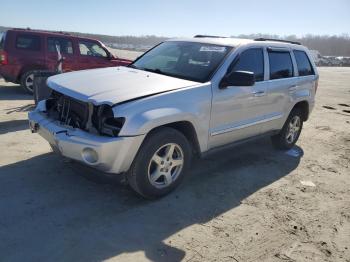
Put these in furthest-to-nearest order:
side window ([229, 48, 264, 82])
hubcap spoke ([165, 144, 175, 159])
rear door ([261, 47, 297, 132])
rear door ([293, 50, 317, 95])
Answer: rear door ([293, 50, 317, 95]) < rear door ([261, 47, 297, 132]) < side window ([229, 48, 264, 82]) < hubcap spoke ([165, 144, 175, 159])

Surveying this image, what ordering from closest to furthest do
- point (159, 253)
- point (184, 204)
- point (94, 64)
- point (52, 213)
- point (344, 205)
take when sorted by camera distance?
point (159, 253) < point (52, 213) < point (184, 204) < point (344, 205) < point (94, 64)

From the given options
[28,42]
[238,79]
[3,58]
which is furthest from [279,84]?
[3,58]

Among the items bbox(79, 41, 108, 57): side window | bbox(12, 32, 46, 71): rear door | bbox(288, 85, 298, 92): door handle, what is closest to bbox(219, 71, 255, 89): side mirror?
bbox(288, 85, 298, 92): door handle

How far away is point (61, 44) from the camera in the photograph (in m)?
11.1

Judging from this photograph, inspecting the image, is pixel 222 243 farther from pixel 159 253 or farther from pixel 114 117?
pixel 114 117

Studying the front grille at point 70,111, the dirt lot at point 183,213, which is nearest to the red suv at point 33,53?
the dirt lot at point 183,213

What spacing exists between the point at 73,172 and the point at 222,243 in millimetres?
2227

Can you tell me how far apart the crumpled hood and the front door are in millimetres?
507

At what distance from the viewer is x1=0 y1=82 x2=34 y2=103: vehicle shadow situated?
10.0 meters

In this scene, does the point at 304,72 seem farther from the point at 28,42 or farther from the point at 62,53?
the point at 28,42

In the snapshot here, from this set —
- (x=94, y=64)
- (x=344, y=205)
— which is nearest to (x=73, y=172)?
(x=344, y=205)

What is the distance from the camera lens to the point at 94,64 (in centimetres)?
1167

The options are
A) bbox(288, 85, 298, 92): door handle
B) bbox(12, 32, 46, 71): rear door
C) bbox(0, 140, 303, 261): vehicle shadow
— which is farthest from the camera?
bbox(12, 32, 46, 71): rear door

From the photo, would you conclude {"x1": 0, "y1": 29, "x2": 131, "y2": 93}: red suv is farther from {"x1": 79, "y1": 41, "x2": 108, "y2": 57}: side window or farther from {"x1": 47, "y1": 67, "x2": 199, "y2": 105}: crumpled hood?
{"x1": 47, "y1": 67, "x2": 199, "y2": 105}: crumpled hood
